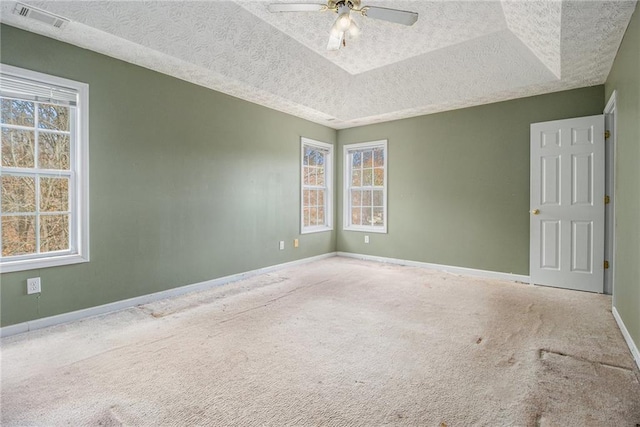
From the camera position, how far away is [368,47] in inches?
147

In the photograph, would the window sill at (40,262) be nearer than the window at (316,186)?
Yes

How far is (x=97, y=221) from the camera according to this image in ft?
9.94

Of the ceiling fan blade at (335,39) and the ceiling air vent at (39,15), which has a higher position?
the ceiling air vent at (39,15)

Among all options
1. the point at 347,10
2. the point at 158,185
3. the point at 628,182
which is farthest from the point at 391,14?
the point at 158,185

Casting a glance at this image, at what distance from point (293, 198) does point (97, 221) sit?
111 inches

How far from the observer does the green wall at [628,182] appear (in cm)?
223

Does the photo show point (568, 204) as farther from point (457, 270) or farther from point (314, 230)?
point (314, 230)

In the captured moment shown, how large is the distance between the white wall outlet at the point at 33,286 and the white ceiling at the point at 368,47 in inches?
81.8

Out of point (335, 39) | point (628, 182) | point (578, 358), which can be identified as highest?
point (335, 39)

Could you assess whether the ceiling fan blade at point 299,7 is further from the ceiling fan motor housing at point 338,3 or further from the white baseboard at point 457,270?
the white baseboard at point 457,270

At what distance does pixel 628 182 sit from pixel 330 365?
2.69 m

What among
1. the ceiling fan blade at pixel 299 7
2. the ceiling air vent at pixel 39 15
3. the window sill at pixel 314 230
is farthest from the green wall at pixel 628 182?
the ceiling air vent at pixel 39 15

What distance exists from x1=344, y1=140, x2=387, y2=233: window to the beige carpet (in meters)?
2.42

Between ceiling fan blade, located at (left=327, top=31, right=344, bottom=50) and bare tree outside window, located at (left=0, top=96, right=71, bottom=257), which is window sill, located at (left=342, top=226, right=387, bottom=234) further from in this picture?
bare tree outside window, located at (left=0, top=96, right=71, bottom=257)
